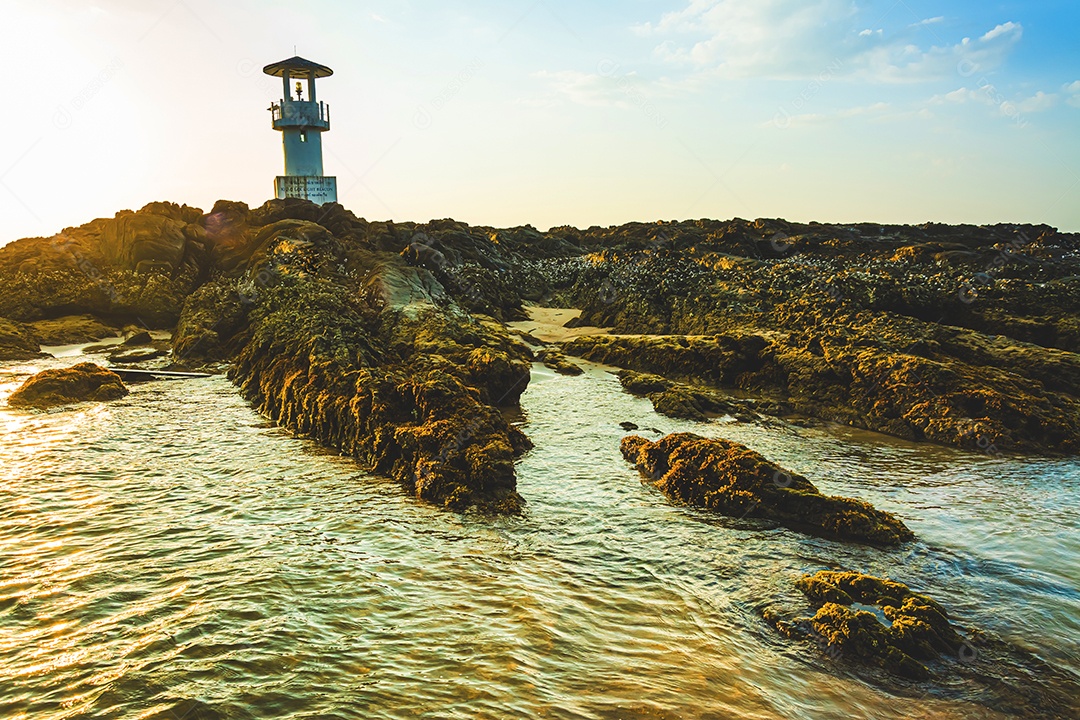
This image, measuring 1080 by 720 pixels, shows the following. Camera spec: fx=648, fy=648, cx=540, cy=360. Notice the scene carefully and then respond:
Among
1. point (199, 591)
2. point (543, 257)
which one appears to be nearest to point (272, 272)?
point (199, 591)

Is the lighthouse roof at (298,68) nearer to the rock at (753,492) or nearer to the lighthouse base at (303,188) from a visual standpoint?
the lighthouse base at (303,188)

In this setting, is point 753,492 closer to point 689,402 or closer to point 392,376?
point 689,402

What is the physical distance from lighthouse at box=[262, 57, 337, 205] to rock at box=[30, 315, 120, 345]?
69.5 feet

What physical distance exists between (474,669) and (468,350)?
11.9 metres

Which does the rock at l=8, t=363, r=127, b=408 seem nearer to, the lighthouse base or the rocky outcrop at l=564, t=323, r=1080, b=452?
the rocky outcrop at l=564, t=323, r=1080, b=452

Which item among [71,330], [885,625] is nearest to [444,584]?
[885,625]

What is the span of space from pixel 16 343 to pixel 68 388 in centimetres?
908

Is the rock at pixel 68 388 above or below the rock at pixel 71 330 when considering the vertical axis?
below

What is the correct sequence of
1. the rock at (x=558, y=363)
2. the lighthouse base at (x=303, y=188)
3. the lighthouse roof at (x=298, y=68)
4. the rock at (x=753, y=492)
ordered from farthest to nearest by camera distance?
1. the lighthouse base at (x=303, y=188)
2. the lighthouse roof at (x=298, y=68)
3. the rock at (x=558, y=363)
4. the rock at (x=753, y=492)

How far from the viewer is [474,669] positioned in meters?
5.77

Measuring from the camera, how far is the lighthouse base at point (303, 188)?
46031mm

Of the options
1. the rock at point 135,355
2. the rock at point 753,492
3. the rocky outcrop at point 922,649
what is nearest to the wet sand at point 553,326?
the rock at point 135,355

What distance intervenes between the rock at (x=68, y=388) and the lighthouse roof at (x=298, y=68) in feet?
107

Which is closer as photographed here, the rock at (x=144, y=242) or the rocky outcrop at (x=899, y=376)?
the rocky outcrop at (x=899, y=376)
